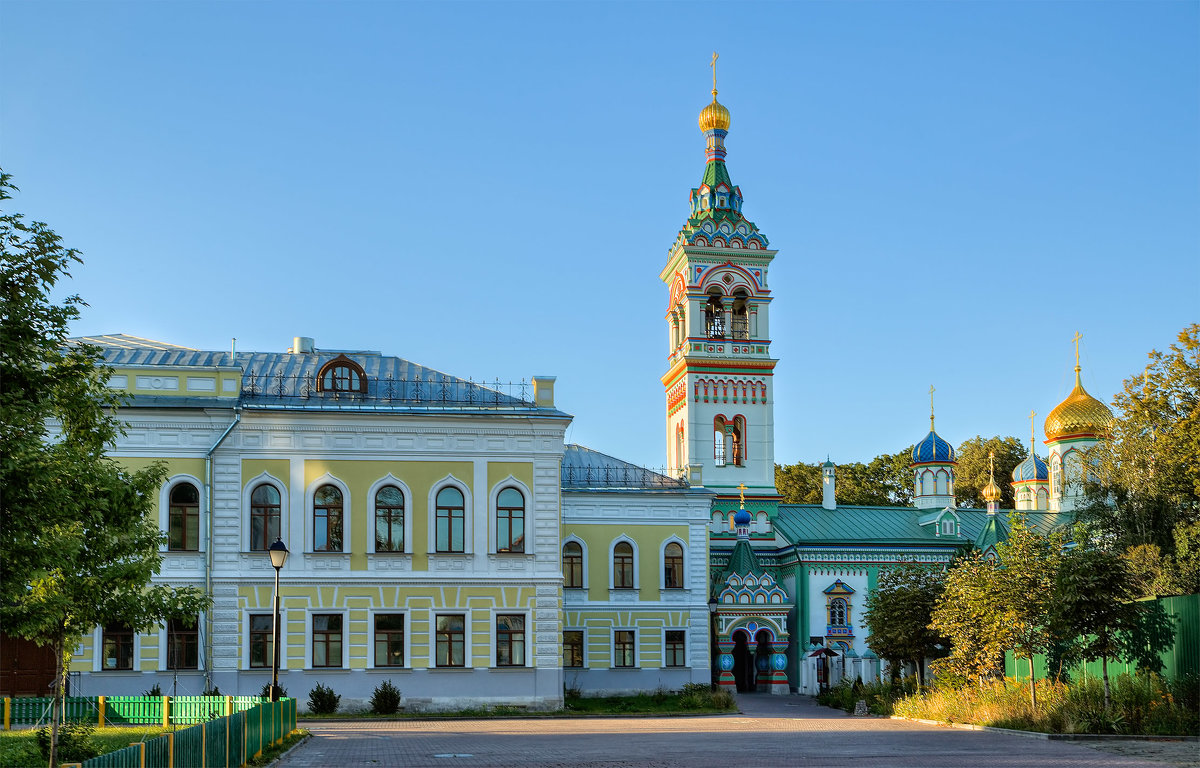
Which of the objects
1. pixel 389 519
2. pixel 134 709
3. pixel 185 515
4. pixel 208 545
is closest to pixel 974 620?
pixel 389 519

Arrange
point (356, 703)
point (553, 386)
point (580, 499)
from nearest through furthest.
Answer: point (356, 703) → point (553, 386) → point (580, 499)

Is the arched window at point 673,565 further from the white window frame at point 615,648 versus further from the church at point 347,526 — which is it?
the church at point 347,526

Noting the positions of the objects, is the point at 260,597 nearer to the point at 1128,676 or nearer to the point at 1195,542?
the point at 1128,676

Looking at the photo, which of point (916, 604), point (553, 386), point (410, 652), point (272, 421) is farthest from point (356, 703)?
point (916, 604)

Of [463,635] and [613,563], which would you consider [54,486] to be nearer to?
[463,635]

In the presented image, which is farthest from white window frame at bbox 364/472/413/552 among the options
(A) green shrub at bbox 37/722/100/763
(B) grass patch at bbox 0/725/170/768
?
(A) green shrub at bbox 37/722/100/763

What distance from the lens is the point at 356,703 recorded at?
3281 centimetres

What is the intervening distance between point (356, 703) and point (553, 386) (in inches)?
403

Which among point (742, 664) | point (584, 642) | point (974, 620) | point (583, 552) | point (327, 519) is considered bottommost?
point (742, 664)

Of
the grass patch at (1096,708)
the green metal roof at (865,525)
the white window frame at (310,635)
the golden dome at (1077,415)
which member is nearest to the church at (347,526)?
the white window frame at (310,635)

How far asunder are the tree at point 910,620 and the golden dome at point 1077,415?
34.4 metres

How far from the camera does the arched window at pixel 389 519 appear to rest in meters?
33.8

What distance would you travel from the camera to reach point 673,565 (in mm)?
40969

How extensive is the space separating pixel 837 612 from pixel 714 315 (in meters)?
15.6
